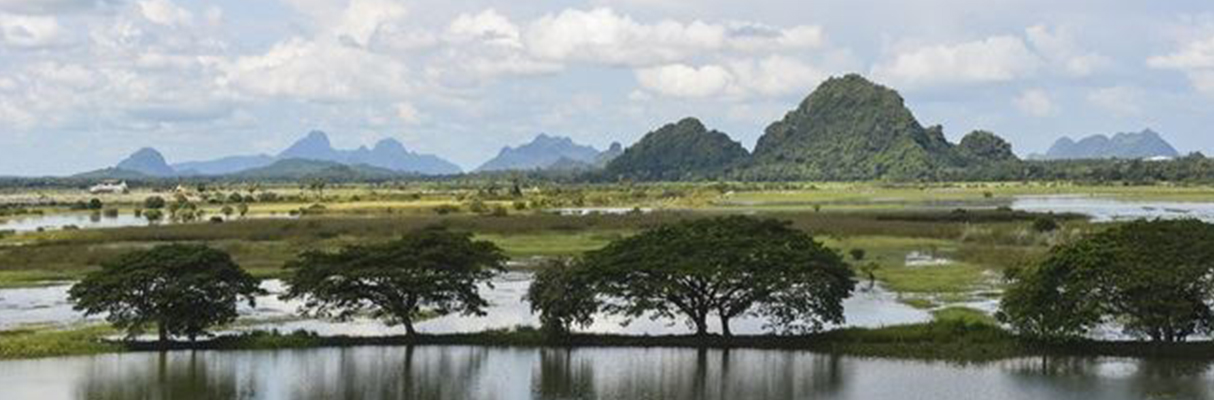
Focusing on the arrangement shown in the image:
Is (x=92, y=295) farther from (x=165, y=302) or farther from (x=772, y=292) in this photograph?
(x=772, y=292)

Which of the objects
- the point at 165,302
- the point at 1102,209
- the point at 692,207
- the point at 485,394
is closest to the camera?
the point at 485,394

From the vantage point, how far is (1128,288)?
35.9 m

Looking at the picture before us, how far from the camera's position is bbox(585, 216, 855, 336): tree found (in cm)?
3806

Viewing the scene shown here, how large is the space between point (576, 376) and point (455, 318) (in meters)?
12.9

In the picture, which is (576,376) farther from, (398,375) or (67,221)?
(67,221)

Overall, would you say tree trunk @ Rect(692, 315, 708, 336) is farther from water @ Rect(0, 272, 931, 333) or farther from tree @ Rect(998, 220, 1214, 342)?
tree @ Rect(998, 220, 1214, 342)

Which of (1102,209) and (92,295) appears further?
(1102,209)

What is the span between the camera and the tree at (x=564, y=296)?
39062 mm

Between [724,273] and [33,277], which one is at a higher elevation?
[724,273]

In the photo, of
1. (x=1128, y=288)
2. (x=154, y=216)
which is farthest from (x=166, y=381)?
(x=154, y=216)

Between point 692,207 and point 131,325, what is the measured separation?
97549mm

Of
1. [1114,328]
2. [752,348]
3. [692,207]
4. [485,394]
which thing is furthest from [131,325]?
[692,207]

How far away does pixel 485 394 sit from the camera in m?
32.6

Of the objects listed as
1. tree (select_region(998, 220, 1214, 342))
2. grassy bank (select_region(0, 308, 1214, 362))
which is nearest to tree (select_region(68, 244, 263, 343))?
grassy bank (select_region(0, 308, 1214, 362))
